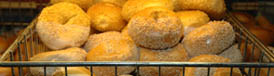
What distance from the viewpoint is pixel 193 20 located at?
962 millimetres

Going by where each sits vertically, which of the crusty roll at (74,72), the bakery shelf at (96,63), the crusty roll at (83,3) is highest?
the crusty roll at (83,3)

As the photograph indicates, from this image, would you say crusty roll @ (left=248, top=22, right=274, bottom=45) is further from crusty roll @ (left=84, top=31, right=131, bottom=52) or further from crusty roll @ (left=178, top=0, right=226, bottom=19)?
crusty roll @ (left=84, top=31, right=131, bottom=52)

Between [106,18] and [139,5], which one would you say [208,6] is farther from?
[106,18]

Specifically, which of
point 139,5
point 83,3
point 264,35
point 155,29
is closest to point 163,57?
point 155,29

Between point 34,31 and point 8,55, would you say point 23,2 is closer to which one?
point 34,31

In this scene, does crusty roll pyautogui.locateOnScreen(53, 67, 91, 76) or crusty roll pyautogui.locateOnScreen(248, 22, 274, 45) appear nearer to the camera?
crusty roll pyautogui.locateOnScreen(53, 67, 91, 76)

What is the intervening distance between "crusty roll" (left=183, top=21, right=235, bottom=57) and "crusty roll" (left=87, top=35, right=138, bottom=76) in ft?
0.66

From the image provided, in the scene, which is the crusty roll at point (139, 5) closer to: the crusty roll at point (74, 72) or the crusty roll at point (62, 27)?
the crusty roll at point (62, 27)

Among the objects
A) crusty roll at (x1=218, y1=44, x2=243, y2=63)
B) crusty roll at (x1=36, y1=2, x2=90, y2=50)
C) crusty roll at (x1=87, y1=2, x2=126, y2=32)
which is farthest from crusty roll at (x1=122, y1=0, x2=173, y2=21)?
crusty roll at (x1=218, y1=44, x2=243, y2=63)

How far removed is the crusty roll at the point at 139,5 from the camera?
0.98 meters

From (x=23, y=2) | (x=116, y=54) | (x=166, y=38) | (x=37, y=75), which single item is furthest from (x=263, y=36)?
(x=23, y=2)

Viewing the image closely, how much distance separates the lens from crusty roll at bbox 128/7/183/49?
32.6 inches

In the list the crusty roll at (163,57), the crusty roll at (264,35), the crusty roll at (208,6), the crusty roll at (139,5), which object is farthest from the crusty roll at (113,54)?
the crusty roll at (264,35)

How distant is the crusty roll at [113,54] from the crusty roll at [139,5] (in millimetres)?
141
